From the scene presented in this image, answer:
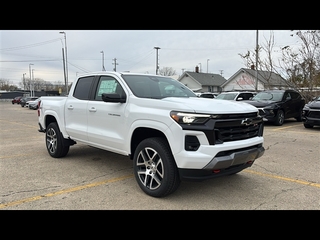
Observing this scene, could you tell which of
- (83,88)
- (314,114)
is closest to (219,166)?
(83,88)

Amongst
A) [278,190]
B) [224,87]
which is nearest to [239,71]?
[224,87]

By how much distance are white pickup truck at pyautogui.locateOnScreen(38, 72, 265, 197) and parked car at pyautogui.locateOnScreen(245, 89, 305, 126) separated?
8.14 m

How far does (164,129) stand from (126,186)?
1.36 metres

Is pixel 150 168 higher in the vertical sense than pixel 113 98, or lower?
lower

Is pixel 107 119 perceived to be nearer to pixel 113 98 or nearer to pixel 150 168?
pixel 113 98

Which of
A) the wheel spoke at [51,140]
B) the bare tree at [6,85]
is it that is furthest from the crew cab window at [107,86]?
the bare tree at [6,85]

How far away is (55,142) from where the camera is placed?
6.29m

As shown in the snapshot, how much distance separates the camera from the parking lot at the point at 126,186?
371 cm

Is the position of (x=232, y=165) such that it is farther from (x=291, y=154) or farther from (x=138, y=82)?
(x=291, y=154)

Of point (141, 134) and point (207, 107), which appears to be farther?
point (141, 134)

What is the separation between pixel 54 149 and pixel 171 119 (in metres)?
3.82

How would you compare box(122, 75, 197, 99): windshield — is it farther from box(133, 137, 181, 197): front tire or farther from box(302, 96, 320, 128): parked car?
box(302, 96, 320, 128): parked car

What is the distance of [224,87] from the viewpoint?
46.6 m

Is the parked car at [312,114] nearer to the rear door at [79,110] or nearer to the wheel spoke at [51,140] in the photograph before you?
the rear door at [79,110]
